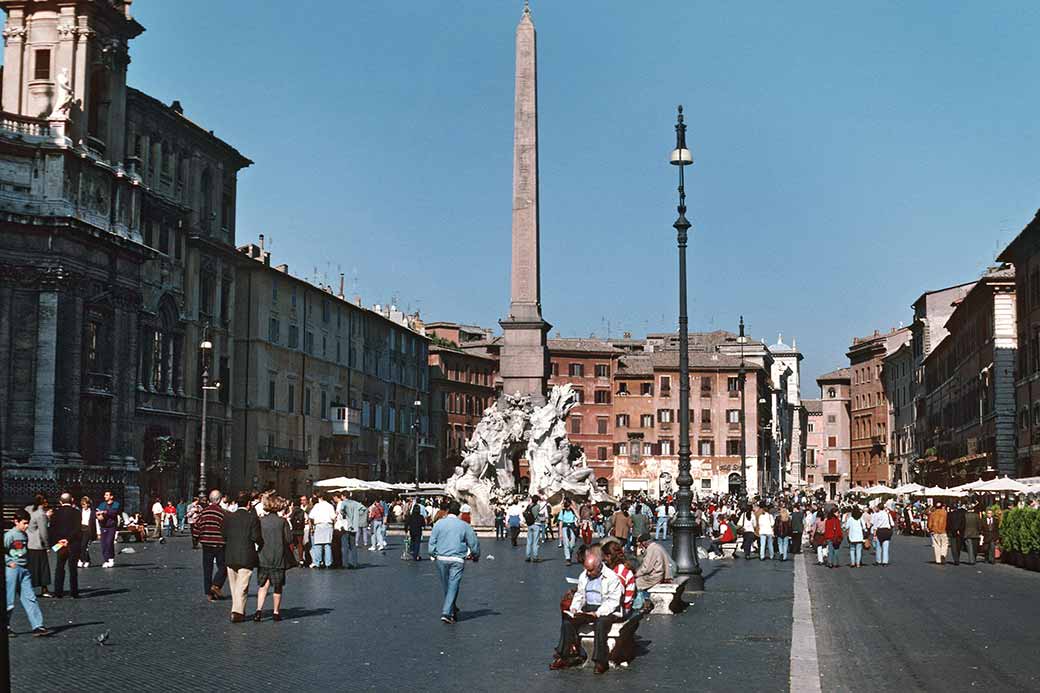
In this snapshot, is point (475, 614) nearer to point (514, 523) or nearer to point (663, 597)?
point (663, 597)

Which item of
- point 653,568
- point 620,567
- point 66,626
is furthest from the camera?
point 653,568

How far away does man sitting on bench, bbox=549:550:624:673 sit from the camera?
33.7ft

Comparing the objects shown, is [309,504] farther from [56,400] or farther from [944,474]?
[944,474]

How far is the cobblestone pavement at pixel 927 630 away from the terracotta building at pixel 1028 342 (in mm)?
19550

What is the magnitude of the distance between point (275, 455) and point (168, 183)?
1350 centimetres

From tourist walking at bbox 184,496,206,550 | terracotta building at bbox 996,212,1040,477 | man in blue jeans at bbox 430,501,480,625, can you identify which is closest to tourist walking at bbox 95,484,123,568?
tourist walking at bbox 184,496,206,550

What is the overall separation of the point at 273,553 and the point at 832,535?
16.3m

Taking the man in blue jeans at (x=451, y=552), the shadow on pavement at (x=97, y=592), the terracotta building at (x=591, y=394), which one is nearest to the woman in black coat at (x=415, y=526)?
the shadow on pavement at (x=97, y=592)

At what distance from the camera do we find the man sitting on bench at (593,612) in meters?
10.3

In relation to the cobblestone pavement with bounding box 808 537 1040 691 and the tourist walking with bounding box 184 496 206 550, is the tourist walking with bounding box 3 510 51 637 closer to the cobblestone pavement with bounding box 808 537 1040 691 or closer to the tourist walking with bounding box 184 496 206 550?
the cobblestone pavement with bounding box 808 537 1040 691

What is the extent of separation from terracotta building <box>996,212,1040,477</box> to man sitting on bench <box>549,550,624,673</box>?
34148 mm

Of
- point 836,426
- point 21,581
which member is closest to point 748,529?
point 21,581

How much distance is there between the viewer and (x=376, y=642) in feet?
39.4

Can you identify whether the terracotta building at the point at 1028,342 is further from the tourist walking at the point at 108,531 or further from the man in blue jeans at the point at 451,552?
the man in blue jeans at the point at 451,552
